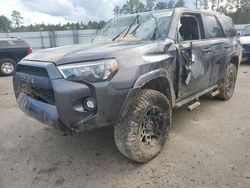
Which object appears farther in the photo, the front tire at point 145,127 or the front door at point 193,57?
the front door at point 193,57

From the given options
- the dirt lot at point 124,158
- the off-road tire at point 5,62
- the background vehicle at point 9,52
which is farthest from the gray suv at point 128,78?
the off-road tire at point 5,62

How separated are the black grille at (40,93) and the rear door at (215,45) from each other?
2890mm

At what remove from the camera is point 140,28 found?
4066mm

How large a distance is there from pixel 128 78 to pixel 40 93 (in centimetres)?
107

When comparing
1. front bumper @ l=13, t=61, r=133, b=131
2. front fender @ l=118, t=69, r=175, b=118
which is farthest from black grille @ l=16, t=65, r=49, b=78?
front fender @ l=118, t=69, r=175, b=118

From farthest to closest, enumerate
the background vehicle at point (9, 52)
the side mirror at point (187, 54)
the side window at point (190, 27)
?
the background vehicle at point (9, 52) → the side window at point (190, 27) → the side mirror at point (187, 54)

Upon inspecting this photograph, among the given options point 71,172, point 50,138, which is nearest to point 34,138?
point 50,138

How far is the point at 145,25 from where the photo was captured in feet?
13.3

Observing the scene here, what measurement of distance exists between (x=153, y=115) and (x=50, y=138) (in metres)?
1.78

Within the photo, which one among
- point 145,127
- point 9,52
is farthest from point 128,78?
point 9,52

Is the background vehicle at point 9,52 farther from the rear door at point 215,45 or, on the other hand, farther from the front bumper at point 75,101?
the front bumper at point 75,101

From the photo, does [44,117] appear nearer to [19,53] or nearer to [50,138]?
[50,138]

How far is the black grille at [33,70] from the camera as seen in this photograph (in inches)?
122

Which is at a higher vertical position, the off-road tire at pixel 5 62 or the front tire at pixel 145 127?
the front tire at pixel 145 127
